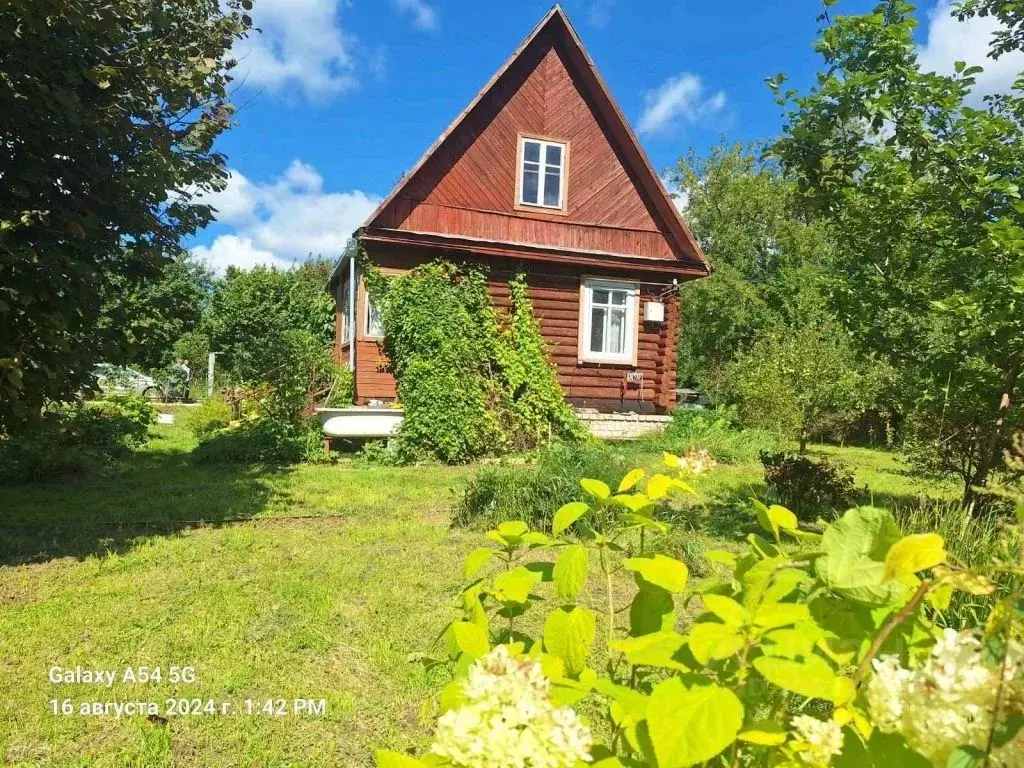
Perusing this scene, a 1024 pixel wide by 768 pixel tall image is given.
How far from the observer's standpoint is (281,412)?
38.7ft

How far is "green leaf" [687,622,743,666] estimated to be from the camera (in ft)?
2.65

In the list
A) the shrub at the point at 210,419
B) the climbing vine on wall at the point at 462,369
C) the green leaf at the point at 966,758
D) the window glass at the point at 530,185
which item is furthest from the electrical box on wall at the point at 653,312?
the green leaf at the point at 966,758

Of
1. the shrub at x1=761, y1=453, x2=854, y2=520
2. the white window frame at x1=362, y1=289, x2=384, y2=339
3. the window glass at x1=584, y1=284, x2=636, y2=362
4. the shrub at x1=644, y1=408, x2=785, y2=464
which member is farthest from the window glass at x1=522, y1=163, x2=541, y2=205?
the shrub at x1=761, y1=453, x2=854, y2=520

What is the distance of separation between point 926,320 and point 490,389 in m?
6.91

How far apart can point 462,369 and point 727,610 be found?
1046 centimetres

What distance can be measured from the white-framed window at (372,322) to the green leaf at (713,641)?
1162 centimetres

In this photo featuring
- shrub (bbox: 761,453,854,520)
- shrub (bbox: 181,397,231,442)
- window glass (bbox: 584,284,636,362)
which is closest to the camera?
shrub (bbox: 761,453,854,520)

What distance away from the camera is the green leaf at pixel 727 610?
877 millimetres

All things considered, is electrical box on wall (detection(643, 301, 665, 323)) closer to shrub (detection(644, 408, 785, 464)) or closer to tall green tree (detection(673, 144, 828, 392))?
shrub (detection(644, 408, 785, 464))

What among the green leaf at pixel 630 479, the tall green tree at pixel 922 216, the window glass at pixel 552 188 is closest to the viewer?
the green leaf at pixel 630 479

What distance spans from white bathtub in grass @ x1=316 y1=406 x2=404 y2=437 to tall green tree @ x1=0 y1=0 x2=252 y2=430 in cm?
491

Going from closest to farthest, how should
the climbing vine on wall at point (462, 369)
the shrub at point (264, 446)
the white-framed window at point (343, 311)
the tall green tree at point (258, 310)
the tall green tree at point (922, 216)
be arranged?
the tall green tree at point (922, 216)
the shrub at point (264, 446)
the climbing vine on wall at point (462, 369)
the white-framed window at point (343, 311)
the tall green tree at point (258, 310)

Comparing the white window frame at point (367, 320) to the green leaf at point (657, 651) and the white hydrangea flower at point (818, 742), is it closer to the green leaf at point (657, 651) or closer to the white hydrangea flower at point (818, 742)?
the green leaf at point (657, 651)

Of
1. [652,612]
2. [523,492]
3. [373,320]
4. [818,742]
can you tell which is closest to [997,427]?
[523,492]
